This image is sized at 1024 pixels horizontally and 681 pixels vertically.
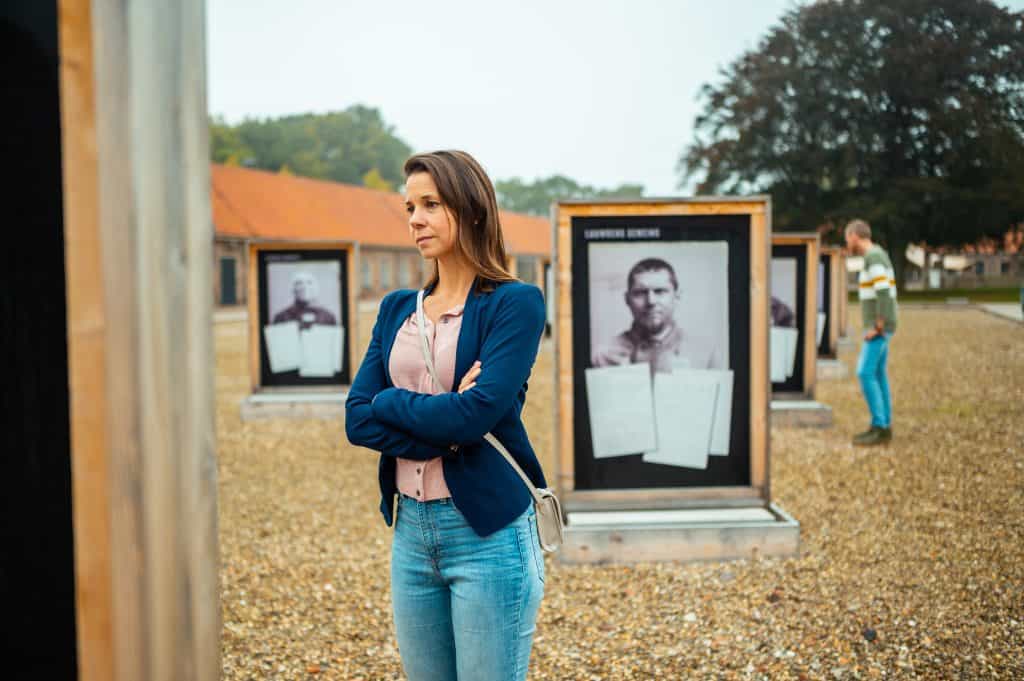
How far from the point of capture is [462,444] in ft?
7.13

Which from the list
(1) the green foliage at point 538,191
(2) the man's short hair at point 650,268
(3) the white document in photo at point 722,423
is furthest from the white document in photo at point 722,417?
(1) the green foliage at point 538,191

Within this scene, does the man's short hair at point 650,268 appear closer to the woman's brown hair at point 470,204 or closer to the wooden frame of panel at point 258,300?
the woman's brown hair at point 470,204

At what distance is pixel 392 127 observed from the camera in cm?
7925

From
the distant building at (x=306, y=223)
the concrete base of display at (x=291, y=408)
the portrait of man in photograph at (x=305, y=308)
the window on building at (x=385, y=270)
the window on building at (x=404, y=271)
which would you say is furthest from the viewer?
the window on building at (x=404, y=271)

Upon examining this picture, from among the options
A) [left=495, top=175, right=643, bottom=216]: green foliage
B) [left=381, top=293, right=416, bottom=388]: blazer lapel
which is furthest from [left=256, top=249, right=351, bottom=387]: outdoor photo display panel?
[left=495, top=175, right=643, bottom=216]: green foliage

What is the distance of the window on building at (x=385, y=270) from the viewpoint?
151 ft

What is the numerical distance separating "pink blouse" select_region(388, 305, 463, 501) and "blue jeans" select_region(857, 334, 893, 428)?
254 inches

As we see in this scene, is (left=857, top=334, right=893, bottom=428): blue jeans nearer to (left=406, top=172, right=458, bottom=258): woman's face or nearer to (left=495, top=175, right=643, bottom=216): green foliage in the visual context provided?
(left=406, top=172, right=458, bottom=258): woman's face

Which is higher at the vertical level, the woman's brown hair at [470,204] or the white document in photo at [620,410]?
the woman's brown hair at [470,204]

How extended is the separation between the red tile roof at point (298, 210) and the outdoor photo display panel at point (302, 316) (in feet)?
85.0

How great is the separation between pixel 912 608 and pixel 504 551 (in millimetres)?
3104

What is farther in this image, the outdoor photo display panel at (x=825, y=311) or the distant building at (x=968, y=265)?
the distant building at (x=968, y=265)

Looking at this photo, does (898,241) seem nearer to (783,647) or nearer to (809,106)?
(809,106)

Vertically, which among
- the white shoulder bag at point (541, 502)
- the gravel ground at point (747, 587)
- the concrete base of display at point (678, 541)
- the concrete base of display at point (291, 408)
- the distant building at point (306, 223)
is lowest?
the gravel ground at point (747, 587)
